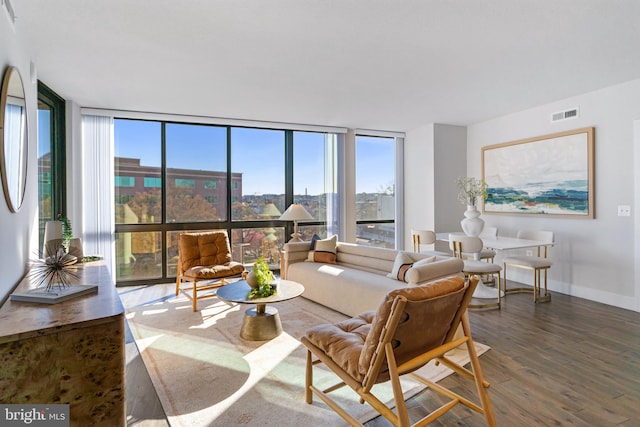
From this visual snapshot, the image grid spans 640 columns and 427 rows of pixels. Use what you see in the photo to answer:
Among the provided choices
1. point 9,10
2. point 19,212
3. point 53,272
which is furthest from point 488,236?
point 9,10

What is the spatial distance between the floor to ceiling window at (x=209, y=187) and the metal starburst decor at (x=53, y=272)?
261 cm

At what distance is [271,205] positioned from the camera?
6.22 meters

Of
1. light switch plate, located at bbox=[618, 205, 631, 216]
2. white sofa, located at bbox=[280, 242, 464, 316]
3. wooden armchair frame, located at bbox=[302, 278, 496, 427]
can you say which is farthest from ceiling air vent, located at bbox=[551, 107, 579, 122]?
wooden armchair frame, located at bbox=[302, 278, 496, 427]

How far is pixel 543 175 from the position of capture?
5.09 metres

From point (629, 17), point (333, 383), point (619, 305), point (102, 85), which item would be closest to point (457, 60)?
point (629, 17)

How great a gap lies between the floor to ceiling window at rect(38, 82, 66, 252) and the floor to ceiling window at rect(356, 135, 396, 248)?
4.65 metres

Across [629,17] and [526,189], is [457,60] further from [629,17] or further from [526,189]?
[526,189]

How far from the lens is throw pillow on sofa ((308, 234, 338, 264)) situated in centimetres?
479

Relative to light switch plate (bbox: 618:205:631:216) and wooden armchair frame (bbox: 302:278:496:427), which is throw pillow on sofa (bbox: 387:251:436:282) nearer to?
wooden armchair frame (bbox: 302:278:496:427)

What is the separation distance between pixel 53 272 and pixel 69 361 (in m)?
0.88

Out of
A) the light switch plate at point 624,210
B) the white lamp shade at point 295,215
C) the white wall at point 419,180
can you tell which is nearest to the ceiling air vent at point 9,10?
the white lamp shade at point 295,215

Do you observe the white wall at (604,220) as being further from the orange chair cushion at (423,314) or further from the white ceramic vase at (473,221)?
the orange chair cushion at (423,314)

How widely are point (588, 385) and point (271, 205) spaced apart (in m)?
4.83

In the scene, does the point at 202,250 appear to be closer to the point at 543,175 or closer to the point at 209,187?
the point at 209,187
